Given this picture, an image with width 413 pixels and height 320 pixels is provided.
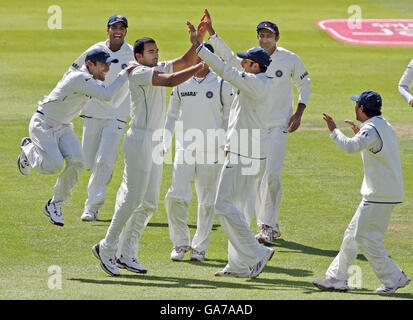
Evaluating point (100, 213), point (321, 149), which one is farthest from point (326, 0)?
point (100, 213)

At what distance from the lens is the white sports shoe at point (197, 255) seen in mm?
11281

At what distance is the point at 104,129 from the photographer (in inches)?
528

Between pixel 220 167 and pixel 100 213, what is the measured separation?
9.20 ft

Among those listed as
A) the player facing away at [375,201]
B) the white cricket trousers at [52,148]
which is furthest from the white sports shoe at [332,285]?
the white cricket trousers at [52,148]

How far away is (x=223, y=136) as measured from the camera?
450 inches

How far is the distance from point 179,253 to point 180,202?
1.96 ft

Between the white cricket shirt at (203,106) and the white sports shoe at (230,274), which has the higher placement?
the white cricket shirt at (203,106)

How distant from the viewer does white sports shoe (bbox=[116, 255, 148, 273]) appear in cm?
1045

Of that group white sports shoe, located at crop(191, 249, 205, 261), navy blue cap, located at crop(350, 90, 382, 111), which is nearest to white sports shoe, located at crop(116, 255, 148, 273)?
white sports shoe, located at crop(191, 249, 205, 261)

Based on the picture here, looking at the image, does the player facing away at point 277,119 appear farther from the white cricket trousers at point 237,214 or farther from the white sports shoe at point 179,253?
the white cricket trousers at point 237,214

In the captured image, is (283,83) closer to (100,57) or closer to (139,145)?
(100,57)

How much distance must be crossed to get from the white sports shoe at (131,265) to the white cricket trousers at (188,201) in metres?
0.94

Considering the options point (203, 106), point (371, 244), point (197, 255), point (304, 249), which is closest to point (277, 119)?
point (203, 106)
